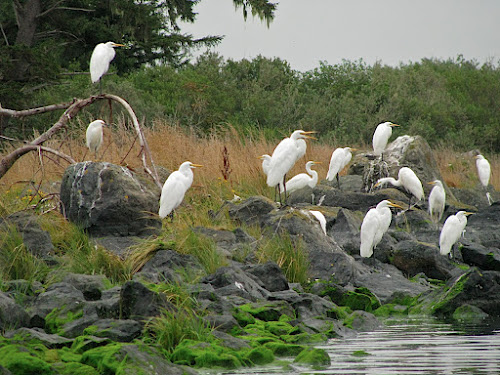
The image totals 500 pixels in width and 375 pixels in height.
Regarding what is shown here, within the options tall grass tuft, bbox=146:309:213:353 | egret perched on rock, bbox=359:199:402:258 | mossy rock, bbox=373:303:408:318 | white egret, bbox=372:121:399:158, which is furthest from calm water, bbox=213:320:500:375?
white egret, bbox=372:121:399:158

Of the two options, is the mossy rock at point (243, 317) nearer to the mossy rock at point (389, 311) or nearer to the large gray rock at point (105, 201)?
the mossy rock at point (389, 311)

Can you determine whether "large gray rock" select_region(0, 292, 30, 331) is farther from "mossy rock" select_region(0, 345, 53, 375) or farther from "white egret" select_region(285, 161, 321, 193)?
"white egret" select_region(285, 161, 321, 193)

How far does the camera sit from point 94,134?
39.0ft

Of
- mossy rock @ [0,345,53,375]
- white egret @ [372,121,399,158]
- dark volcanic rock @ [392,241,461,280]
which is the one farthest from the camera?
white egret @ [372,121,399,158]

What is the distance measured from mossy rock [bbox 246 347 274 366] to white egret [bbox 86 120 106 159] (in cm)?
670

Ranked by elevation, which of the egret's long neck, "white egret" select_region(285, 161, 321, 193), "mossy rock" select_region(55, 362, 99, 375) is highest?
"mossy rock" select_region(55, 362, 99, 375)

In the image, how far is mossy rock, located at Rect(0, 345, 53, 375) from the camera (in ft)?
15.8

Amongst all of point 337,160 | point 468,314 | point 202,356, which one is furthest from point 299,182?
point 202,356

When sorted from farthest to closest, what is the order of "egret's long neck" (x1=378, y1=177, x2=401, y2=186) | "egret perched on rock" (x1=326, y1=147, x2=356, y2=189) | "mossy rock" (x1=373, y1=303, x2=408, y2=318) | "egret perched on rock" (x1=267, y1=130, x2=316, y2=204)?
"egret perched on rock" (x1=326, y1=147, x2=356, y2=189)
"egret's long neck" (x1=378, y1=177, x2=401, y2=186)
"egret perched on rock" (x1=267, y1=130, x2=316, y2=204)
"mossy rock" (x1=373, y1=303, x2=408, y2=318)

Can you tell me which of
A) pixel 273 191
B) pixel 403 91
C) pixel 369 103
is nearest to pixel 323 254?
pixel 273 191

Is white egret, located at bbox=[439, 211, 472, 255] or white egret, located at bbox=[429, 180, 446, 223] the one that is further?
white egret, located at bbox=[429, 180, 446, 223]

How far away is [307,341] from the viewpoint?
257 inches

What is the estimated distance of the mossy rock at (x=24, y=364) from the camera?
480 cm

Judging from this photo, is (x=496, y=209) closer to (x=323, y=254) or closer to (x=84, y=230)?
(x=323, y=254)
